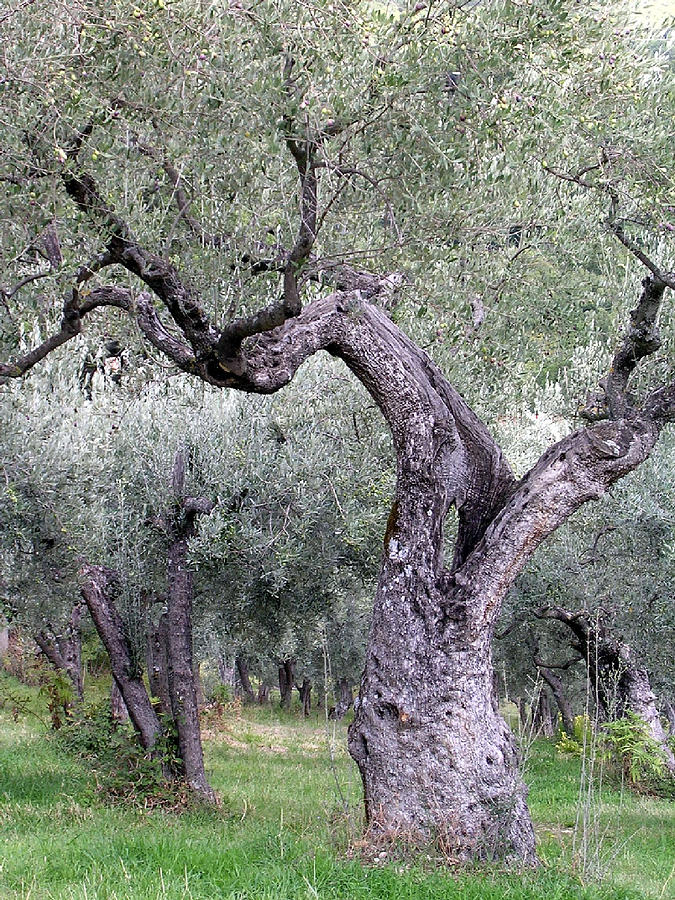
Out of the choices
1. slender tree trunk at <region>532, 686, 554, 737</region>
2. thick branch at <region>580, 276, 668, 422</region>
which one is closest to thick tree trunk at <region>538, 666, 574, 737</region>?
slender tree trunk at <region>532, 686, 554, 737</region>

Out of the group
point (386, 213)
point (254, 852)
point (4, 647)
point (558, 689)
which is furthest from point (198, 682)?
point (386, 213)

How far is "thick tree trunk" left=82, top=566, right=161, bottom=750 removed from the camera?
11195mm

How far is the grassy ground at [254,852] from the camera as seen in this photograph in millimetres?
5809

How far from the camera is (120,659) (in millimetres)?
11414

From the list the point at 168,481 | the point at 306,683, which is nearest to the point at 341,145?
the point at 168,481

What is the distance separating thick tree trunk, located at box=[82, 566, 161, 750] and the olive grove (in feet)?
12.6

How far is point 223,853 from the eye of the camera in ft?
22.4

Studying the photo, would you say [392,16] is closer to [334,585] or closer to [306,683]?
[334,585]

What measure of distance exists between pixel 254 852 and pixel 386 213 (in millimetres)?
5936

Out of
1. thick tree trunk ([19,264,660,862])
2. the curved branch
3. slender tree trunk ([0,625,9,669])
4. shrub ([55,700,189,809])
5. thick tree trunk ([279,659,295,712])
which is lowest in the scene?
thick tree trunk ([279,659,295,712])

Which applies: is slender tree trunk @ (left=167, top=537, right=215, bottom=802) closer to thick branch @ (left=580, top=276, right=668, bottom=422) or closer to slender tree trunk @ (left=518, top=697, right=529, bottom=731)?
slender tree trunk @ (left=518, top=697, right=529, bottom=731)

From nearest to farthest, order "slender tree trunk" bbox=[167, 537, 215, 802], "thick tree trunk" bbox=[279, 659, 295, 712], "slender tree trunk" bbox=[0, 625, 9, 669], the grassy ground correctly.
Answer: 1. the grassy ground
2. "slender tree trunk" bbox=[167, 537, 215, 802]
3. "slender tree trunk" bbox=[0, 625, 9, 669]
4. "thick tree trunk" bbox=[279, 659, 295, 712]

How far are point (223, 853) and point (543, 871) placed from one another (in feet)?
8.59

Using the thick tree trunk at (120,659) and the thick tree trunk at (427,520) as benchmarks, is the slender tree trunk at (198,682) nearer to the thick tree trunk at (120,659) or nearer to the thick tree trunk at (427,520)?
the thick tree trunk at (120,659)
